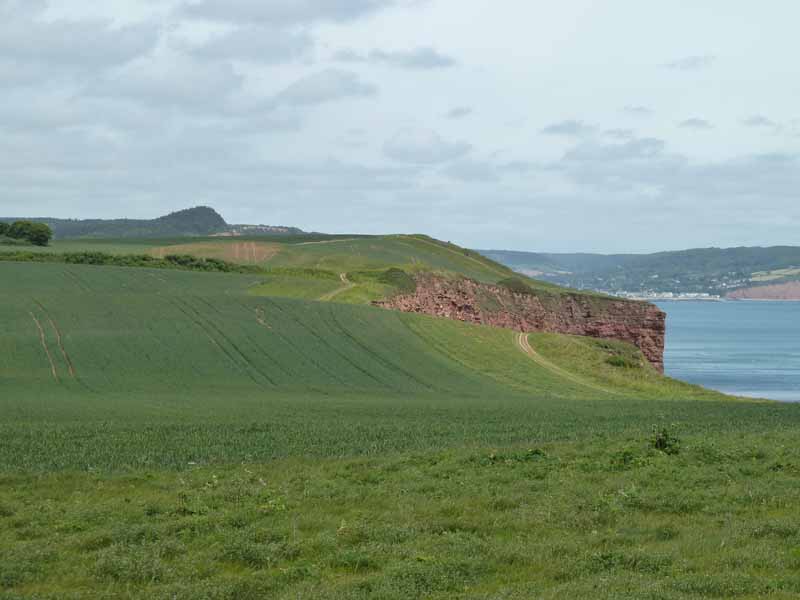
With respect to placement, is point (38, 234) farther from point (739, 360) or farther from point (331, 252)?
point (739, 360)

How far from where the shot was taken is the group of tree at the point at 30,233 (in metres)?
101

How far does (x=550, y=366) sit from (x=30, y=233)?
64291mm

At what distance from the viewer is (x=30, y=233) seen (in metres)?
102

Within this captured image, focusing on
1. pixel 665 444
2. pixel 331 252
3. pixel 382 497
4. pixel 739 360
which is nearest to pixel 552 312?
pixel 331 252

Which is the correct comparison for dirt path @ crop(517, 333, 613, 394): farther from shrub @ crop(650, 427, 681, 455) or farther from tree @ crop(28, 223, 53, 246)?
tree @ crop(28, 223, 53, 246)

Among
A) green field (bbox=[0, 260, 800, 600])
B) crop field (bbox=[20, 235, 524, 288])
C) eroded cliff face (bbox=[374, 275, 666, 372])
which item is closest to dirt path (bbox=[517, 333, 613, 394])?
eroded cliff face (bbox=[374, 275, 666, 372])

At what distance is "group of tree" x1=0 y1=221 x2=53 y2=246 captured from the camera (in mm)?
101312

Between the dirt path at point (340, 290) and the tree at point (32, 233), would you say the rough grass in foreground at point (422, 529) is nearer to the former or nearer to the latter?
the dirt path at point (340, 290)

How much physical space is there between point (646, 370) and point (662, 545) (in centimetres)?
5686

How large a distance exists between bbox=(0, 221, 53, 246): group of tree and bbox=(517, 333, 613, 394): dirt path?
2199 inches

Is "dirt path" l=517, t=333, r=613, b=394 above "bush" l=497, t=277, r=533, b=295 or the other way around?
the other way around

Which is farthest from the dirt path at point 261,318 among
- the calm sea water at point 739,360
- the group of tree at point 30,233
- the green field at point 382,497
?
the group of tree at point 30,233

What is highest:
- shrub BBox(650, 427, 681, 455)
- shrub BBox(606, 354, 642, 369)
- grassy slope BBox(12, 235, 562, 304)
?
grassy slope BBox(12, 235, 562, 304)

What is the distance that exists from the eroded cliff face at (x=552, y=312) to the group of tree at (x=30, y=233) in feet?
142
